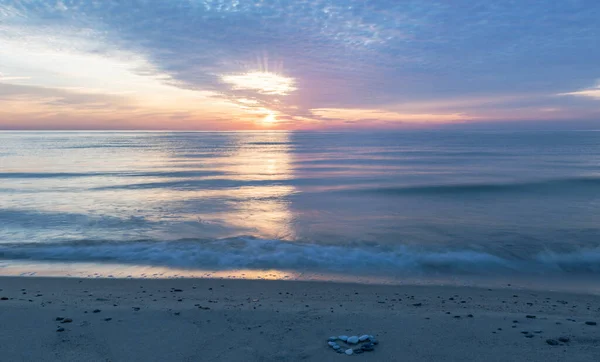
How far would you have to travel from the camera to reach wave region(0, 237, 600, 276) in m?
10.1

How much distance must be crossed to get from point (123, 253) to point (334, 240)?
22.2 ft

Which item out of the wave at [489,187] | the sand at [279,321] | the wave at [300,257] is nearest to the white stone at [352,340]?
the sand at [279,321]

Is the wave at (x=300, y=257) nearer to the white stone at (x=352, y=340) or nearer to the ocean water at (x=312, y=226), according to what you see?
the ocean water at (x=312, y=226)

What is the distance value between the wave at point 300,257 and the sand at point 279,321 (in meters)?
1.60

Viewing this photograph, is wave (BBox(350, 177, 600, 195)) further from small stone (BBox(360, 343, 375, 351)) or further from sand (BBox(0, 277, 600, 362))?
small stone (BBox(360, 343, 375, 351))

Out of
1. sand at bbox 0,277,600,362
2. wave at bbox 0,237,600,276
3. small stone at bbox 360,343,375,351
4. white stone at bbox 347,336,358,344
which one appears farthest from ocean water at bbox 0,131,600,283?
small stone at bbox 360,343,375,351

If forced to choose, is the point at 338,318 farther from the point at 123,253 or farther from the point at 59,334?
the point at 123,253

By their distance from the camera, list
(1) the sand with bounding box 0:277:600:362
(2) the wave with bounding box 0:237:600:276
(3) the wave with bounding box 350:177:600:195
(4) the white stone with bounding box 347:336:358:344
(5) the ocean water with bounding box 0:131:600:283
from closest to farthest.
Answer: (1) the sand with bounding box 0:277:600:362
(4) the white stone with bounding box 347:336:358:344
(2) the wave with bounding box 0:237:600:276
(5) the ocean water with bounding box 0:131:600:283
(3) the wave with bounding box 350:177:600:195

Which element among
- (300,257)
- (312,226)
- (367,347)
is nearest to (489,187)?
(312,226)

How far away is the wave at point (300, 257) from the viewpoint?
10148 mm

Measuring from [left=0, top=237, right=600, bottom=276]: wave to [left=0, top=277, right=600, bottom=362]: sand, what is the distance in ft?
5.25

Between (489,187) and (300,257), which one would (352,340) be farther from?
(489,187)

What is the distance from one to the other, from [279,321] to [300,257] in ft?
15.1

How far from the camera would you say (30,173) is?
33156mm
